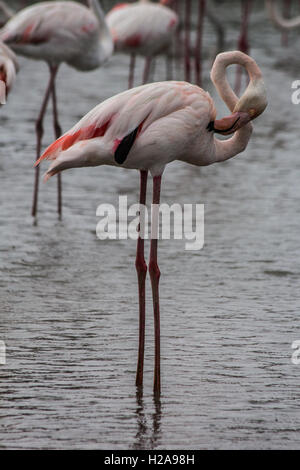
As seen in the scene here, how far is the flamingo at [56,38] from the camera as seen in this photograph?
8.82 m

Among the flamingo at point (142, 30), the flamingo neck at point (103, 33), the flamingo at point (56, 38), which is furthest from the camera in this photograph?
the flamingo at point (142, 30)

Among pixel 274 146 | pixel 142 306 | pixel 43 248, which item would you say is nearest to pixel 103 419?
pixel 142 306

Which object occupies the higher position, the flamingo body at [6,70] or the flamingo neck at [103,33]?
the flamingo neck at [103,33]

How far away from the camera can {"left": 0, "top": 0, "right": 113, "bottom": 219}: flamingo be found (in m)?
8.82

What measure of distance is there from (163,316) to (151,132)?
1.54 meters

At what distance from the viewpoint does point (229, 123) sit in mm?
4809

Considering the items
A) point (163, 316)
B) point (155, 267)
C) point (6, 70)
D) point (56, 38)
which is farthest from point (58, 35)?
point (155, 267)

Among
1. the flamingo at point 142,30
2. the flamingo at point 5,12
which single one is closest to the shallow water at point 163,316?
the flamingo at point 142,30

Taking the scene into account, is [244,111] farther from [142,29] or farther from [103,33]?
[142,29]

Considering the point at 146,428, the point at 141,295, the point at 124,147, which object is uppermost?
the point at 124,147

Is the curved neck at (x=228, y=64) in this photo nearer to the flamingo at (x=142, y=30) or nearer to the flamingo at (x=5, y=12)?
the flamingo at (x=142, y=30)

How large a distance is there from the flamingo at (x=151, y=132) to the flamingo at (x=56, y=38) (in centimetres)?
359

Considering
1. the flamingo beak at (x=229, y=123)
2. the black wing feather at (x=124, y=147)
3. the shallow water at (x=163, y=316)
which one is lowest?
the shallow water at (x=163, y=316)
